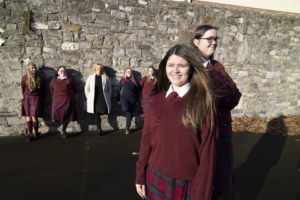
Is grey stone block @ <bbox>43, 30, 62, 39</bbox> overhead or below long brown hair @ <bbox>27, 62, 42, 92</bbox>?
overhead

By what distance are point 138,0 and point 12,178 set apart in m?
4.70

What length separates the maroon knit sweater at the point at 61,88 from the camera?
4.02 m

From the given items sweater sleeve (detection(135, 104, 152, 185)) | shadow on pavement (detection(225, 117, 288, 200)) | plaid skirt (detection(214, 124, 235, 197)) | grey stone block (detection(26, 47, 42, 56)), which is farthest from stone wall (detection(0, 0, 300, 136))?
plaid skirt (detection(214, 124, 235, 197))

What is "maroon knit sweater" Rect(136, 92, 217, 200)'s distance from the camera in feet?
3.15

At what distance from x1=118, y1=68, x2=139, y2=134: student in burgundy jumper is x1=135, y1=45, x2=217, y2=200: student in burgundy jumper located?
3.27 m

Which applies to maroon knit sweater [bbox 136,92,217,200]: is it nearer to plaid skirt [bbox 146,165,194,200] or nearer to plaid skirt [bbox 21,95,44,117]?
plaid skirt [bbox 146,165,194,200]

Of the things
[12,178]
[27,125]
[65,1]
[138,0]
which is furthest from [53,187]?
[138,0]

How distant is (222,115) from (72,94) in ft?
12.4

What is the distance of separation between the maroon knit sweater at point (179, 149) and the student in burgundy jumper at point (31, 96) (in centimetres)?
379

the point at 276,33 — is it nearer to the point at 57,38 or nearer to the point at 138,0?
the point at 138,0

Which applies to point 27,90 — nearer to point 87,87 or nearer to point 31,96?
point 31,96

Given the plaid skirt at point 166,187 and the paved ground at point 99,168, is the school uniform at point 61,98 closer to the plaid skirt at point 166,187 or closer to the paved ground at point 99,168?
the paved ground at point 99,168

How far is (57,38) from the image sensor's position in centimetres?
423

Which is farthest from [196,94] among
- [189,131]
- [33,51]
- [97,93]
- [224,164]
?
[33,51]
